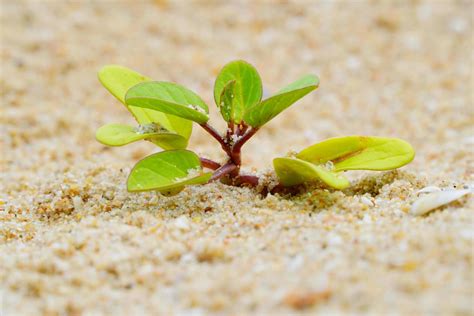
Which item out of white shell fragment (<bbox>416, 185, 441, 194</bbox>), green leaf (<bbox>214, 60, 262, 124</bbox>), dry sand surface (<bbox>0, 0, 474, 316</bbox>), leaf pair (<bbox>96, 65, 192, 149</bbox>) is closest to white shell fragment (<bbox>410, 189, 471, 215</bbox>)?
dry sand surface (<bbox>0, 0, 474, 316</bbox>)

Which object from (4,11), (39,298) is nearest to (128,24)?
(4,11)

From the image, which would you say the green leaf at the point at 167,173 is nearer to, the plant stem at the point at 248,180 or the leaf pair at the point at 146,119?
the leaf pair at the point at 146,119

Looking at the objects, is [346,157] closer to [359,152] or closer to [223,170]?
[359,152]

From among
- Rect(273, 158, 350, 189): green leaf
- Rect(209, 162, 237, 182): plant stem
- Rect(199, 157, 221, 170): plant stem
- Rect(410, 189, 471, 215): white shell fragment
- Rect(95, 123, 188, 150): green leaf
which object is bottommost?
Rect(410, 189, 471, 215): white shell fragment

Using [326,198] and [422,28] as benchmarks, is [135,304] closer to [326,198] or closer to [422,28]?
[326,198]

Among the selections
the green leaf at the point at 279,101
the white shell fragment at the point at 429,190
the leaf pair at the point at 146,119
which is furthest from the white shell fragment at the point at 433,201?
the leaf pair at the point at 146,119

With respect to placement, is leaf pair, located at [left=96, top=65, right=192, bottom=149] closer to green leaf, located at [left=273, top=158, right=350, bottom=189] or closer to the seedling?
the seedling

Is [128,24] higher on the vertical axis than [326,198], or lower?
higher

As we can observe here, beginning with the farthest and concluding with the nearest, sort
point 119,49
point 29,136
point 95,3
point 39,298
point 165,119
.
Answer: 1. point 95,3
2. point 119,49
3. point 29,136
4. point 165,119
5. point 39,298
